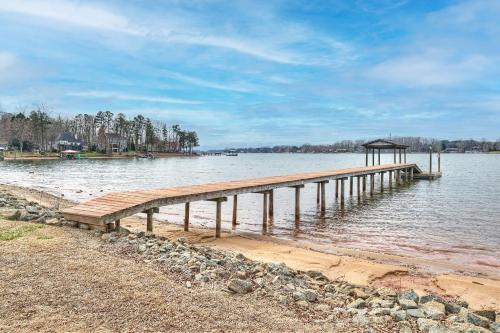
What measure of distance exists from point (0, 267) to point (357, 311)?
19.4 ft

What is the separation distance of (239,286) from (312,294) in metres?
1.29

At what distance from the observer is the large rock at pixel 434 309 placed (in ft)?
20.6

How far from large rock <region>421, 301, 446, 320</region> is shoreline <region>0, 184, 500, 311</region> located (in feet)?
5.78

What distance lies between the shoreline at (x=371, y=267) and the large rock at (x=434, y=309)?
176cm

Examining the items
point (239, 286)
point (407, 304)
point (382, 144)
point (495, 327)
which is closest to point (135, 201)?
point (239, 286)

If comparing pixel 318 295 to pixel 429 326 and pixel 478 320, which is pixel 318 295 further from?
pixel 478 320

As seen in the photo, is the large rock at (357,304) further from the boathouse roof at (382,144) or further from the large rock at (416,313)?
the boathouse roof at (382,144)

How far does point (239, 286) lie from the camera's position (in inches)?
257

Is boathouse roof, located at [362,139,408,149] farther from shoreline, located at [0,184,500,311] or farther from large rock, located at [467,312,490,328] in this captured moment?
large rock, located at [467,312,490,328]

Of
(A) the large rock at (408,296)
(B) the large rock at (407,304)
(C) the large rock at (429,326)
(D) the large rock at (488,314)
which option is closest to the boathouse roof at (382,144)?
(A) the large rock at (408,296)

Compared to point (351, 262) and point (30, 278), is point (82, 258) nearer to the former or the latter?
point (30, 278)

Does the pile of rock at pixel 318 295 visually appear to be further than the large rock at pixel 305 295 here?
No

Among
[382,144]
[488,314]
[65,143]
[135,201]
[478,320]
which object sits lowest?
[488,314]

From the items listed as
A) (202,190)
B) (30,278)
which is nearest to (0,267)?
(30,278)
